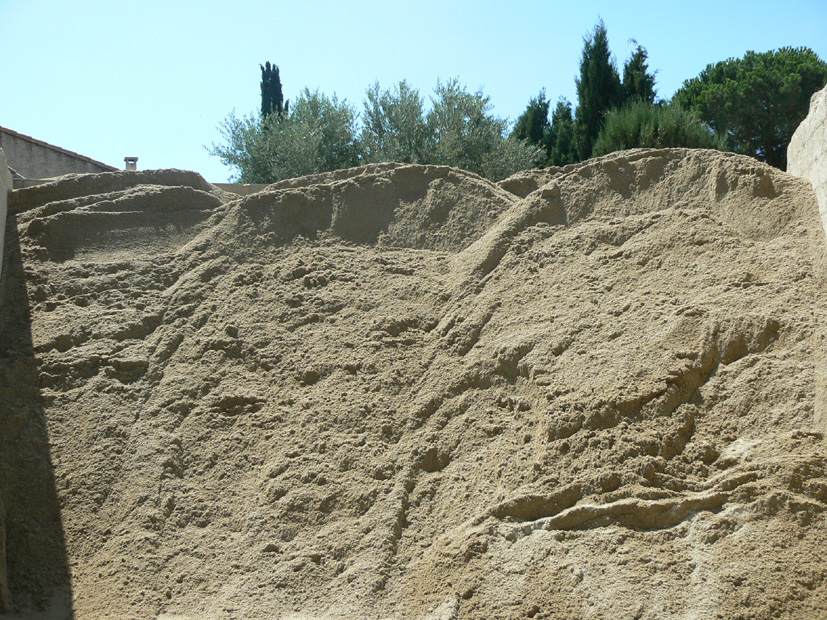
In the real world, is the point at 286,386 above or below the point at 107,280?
below

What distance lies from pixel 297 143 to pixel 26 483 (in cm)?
→ 832

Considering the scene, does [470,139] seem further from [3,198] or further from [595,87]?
[3,198]

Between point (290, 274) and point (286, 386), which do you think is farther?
point (290, 274)

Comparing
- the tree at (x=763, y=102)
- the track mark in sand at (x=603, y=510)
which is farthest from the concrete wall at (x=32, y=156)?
the tree at (x=763, y=102)

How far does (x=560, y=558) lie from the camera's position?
125 inches

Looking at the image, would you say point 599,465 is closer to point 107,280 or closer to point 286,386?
point 286,386

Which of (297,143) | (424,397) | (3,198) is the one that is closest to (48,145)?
(297,143)

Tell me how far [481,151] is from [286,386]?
8167 mm

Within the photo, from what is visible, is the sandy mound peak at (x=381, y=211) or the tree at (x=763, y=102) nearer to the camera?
the sandy mound peak at (x=381, y=211)

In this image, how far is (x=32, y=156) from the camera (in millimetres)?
11523

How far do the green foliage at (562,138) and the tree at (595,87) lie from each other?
41 cm

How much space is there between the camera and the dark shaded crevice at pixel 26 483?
354cm

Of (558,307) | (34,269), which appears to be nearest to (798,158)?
(558,307)

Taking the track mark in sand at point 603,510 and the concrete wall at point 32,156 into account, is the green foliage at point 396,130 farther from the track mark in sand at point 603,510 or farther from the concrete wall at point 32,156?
the track mark in sand at point 603,510
